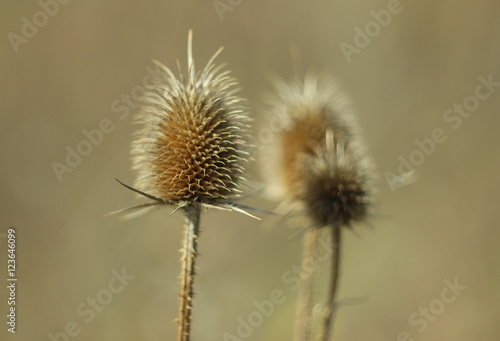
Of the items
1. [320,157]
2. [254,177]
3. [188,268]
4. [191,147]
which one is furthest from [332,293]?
[254,177]

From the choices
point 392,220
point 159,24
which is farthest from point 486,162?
point 159,24

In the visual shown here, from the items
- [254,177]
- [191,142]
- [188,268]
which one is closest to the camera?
[188,268]

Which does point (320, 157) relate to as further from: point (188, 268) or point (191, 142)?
point (188, 268)

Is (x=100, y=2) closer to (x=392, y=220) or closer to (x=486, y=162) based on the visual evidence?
(x=392, y=220)

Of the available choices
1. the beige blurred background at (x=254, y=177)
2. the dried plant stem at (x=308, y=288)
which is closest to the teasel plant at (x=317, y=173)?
the dried plant stem at (x=308, y=288)

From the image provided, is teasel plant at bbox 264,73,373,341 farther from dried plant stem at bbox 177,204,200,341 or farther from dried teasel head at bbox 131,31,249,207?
dried plant stem at bbox 177,204,200,341
